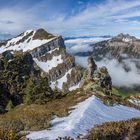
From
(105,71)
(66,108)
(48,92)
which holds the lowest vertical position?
(105,71)

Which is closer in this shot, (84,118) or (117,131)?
(117,131)

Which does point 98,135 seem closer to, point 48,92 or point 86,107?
point 86,107

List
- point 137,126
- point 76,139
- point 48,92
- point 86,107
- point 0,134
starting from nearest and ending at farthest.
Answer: point 0,134 → point 76,139 → point 137,126 → point 86,107 → point 48,92

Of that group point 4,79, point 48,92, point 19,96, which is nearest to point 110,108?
point 48,92

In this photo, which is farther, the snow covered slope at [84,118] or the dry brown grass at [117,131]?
the snow covered slope at [84,118]

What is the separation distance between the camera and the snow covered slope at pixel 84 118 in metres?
22.3

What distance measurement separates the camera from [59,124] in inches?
982

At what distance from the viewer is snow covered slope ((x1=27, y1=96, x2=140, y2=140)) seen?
2231 centimetres

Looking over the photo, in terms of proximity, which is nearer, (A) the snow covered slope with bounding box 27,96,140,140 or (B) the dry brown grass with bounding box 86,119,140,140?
(B) the dry brown grass with bounding box 86,119,140,140

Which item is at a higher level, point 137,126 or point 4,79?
point 137,126

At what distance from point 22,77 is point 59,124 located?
15127 cm

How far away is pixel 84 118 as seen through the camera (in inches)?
1022

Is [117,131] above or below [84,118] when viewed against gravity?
above

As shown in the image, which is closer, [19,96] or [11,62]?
[19,96]
